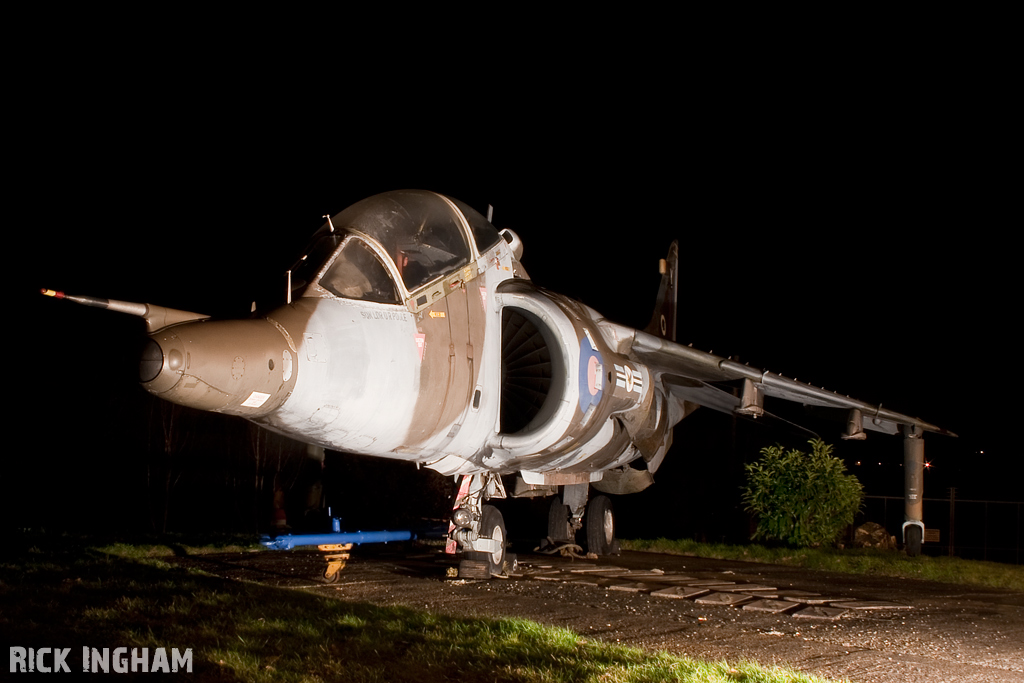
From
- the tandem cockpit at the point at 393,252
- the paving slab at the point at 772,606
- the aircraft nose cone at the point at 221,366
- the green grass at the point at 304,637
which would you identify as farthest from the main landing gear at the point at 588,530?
the aircraft nose cone at the point at 221,366

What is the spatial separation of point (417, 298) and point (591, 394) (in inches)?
86.8

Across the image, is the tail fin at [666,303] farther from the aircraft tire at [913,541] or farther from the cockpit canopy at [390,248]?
the cockpit canopy at [390,248]

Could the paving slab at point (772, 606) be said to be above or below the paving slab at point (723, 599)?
above

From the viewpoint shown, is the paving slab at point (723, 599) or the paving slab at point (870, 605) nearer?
the paving slab at point (723, 599)

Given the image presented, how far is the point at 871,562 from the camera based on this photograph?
11.4 meters

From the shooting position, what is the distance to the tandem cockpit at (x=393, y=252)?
17.3 feet

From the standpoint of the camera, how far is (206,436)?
640 inches

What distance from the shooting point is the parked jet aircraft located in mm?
4379

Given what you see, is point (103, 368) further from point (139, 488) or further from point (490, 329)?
point (490, 329)

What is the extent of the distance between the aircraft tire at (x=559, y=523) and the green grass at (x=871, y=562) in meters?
2.31

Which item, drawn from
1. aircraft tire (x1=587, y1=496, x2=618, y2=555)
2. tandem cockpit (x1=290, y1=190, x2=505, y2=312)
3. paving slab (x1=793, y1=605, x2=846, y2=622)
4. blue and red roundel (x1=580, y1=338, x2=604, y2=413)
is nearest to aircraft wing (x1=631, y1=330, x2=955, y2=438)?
blue and red roundel (x1=580, y1=338, x2=604, y2=413)

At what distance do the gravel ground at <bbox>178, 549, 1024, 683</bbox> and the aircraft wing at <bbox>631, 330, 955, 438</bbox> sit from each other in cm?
206

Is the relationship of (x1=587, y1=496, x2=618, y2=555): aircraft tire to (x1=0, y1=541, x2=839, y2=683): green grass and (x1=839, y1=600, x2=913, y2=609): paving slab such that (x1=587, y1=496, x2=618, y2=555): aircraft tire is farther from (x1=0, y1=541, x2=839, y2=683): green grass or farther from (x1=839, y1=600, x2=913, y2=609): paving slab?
(x1=0, y1=541, x2=839, y2=683): green grass

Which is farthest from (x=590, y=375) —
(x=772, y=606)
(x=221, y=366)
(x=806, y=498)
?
(x=806, y=498)
